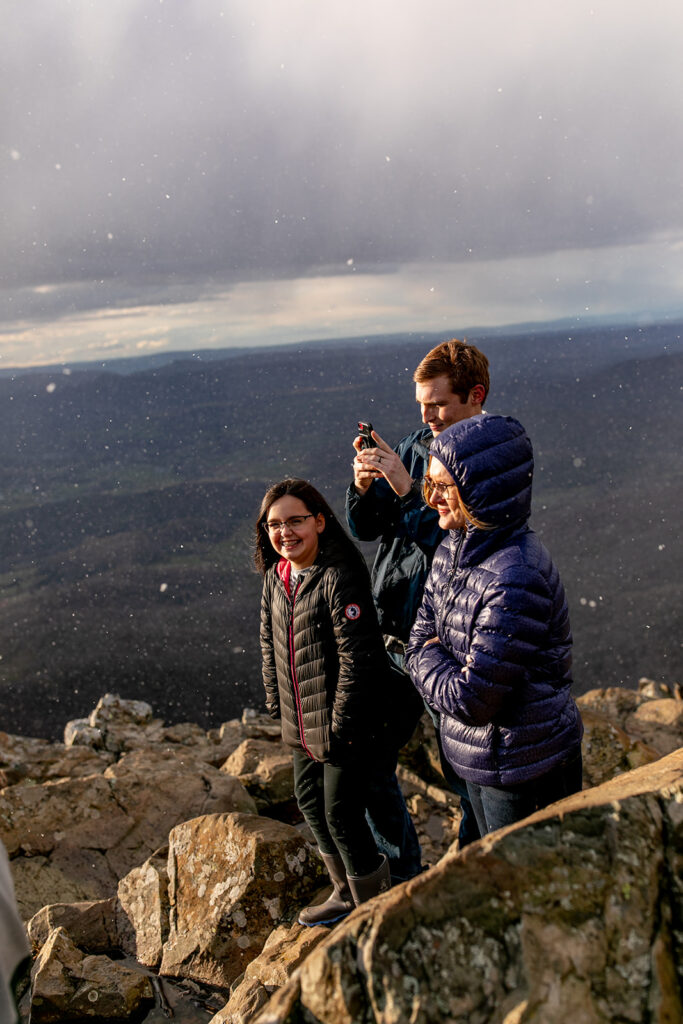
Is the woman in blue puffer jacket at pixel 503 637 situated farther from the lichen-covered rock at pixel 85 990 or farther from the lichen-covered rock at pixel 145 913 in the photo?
the lichen-covered rock at pixel 145 913

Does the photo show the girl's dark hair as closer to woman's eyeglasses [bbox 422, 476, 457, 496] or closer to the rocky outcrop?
woman's eyeglasses [bbox 422, 476, 457, 496]

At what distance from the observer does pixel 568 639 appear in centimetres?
261

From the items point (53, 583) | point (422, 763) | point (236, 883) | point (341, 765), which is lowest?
point (53, 583)

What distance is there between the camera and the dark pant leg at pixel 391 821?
3664mm

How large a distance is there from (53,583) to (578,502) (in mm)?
55112

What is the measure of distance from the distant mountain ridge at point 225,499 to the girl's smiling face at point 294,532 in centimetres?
18

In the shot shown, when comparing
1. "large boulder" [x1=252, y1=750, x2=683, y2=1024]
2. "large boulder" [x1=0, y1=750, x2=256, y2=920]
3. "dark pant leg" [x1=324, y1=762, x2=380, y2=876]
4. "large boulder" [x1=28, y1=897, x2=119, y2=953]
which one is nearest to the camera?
"large boulder" [x1=252, y1=750, x2=683, y2=1024]

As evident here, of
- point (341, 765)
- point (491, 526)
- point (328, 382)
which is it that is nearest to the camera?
point (491, 526)

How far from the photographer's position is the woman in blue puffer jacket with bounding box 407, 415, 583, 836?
2439mm

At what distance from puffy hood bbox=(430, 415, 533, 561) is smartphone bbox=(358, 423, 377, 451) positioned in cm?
90

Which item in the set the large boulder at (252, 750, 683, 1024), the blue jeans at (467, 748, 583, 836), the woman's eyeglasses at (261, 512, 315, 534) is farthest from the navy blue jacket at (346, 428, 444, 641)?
the large boulder at (252, 750, 683, 1024)

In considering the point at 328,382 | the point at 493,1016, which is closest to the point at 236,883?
the point at 493,1016

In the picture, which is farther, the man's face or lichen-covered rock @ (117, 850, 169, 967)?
lichen-covered rock @ (117, 850, 169, 967)

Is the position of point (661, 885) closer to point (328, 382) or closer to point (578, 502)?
point (578, 502)
